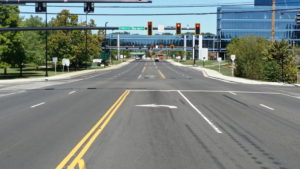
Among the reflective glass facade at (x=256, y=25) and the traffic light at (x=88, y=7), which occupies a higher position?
the reflective glass facade at (x=256, y=25)

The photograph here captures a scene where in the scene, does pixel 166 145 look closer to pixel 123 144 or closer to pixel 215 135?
pixel 123 144

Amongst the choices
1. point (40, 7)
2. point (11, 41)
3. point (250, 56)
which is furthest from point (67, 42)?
point (40, 7)

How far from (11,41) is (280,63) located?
35075mm

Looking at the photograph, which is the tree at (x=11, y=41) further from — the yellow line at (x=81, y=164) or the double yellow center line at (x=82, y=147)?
the yellow line at (x=81, y=164)

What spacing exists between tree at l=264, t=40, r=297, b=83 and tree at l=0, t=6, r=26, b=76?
32466 millimetres

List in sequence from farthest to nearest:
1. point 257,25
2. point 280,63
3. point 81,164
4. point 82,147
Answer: point 257,25
point 280,63
point 82,147
point 81,164

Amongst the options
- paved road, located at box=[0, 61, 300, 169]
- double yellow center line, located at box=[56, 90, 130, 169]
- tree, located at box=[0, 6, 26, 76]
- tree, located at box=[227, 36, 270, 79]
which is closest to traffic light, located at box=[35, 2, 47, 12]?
paved road, located at box=[0, 61, 300, 169]

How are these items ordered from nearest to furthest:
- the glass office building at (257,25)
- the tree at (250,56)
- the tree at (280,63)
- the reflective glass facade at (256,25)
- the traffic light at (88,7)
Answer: the traffic light at (88,7)
the tree at (280,63)
the tree at (250,56)
the reflective glass facade at (256,25)
the glass office building at (257,25)

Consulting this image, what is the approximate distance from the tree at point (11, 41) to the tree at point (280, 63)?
107 ft

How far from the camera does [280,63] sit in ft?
155

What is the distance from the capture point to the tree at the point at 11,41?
1944 inches

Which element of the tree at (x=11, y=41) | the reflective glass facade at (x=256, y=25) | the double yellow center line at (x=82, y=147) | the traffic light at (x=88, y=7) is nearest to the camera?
the double yellow center line at (x=82, y=147)

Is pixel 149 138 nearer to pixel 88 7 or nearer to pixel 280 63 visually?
pixel 88 7

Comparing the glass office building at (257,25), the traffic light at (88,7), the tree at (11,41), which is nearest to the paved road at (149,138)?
the traffic light at (88,7)
